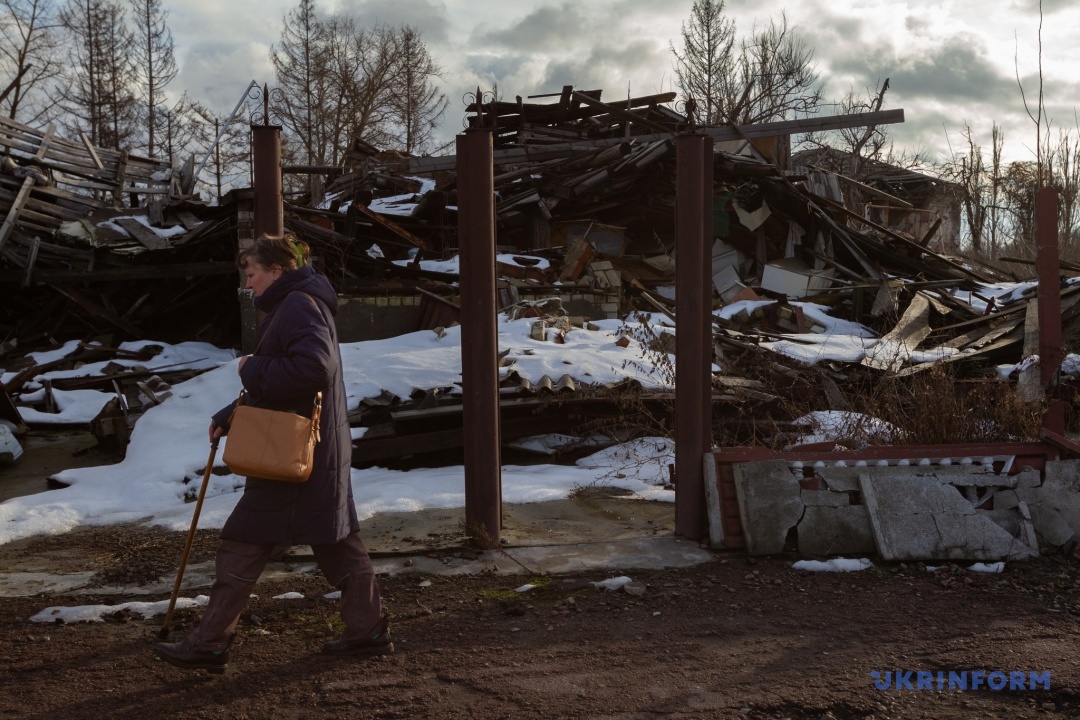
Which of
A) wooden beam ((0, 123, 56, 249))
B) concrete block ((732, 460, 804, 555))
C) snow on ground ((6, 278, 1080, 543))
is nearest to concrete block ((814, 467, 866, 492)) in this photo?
A: concrete block ((732, 460, 804, 555))

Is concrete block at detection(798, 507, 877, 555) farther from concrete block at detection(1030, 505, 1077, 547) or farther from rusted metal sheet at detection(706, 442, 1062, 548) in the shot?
concrete block at detection(1030, 505, 1077, 547)

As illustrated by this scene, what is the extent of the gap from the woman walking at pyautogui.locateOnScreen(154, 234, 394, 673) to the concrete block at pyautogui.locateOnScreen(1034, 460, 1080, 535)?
3.80 m

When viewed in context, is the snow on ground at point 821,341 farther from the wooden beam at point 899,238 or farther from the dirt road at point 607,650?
the dirt road at point 607,650

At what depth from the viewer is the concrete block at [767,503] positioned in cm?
491

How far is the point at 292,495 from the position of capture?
10.9 feet

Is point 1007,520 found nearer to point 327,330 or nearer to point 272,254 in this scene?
point 327,330

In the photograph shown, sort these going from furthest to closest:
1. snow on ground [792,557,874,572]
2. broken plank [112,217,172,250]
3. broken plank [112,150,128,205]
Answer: broken plank [112,150,128,205] → broken plank [112,217,172,250] → snow on ground [792,557,874,572]

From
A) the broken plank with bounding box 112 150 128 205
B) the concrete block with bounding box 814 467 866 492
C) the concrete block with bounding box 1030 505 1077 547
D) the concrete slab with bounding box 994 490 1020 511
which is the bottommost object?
the concrete block with bounding box 1030 505 1077 547

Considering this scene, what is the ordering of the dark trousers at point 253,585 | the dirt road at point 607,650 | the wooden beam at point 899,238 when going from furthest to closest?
the wooden beam at point 899,238 < the dark trousers at point 253,585 < the dirt road at point 607,650

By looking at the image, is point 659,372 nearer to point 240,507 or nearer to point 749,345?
point 749,345

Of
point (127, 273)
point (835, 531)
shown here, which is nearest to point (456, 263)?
point (127, 273)

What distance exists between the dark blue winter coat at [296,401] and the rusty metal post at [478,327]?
172 cm

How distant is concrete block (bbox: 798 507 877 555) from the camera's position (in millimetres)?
4883

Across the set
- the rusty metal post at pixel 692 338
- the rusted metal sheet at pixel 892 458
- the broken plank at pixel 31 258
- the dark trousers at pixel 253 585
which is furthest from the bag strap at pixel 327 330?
the broken plank at pixel 31 258
